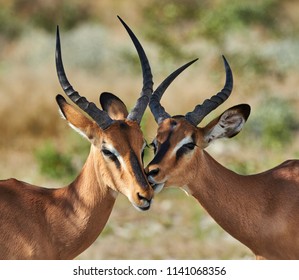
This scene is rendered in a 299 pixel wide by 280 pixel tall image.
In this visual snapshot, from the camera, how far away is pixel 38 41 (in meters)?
36.1

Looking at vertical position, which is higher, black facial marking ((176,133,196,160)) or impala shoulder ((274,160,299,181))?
black facial marking ((176,133,196,160))

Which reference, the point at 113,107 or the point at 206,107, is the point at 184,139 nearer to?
the point at 206,107

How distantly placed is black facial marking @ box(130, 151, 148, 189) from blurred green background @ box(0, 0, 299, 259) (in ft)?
9.29

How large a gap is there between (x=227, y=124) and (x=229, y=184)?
59 cm

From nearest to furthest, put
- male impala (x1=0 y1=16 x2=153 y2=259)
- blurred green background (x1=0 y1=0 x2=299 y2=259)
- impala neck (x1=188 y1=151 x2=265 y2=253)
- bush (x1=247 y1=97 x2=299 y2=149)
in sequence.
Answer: male impala (x1=0 y1=16 x2=153 y2=259) → impala neck (x1=188 y1=151 x2=265 y2=253) → blurred green background (x1=0 y1=0 x2=299 y2=259) → bush (x1=247 y1=97 x2=299 y2=149)

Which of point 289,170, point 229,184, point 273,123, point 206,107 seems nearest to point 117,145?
point 206,107

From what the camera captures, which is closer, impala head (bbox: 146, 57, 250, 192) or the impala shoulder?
impala head (bbox: 146, 57, 250, 192)

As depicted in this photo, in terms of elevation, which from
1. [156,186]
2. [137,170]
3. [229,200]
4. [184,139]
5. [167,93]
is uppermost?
[137,170]

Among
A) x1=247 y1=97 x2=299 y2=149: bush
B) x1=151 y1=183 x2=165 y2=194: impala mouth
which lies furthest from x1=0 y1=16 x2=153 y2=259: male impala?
x1=247 y1=97 x2=299 y2=149: bush

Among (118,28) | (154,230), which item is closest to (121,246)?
(154,230)

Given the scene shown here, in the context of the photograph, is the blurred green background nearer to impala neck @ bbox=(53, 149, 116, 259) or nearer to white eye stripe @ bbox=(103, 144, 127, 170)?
impala neck @ bbox=(53, 149, 116, 259)

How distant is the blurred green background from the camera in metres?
16.4

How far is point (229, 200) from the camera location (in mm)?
9664
